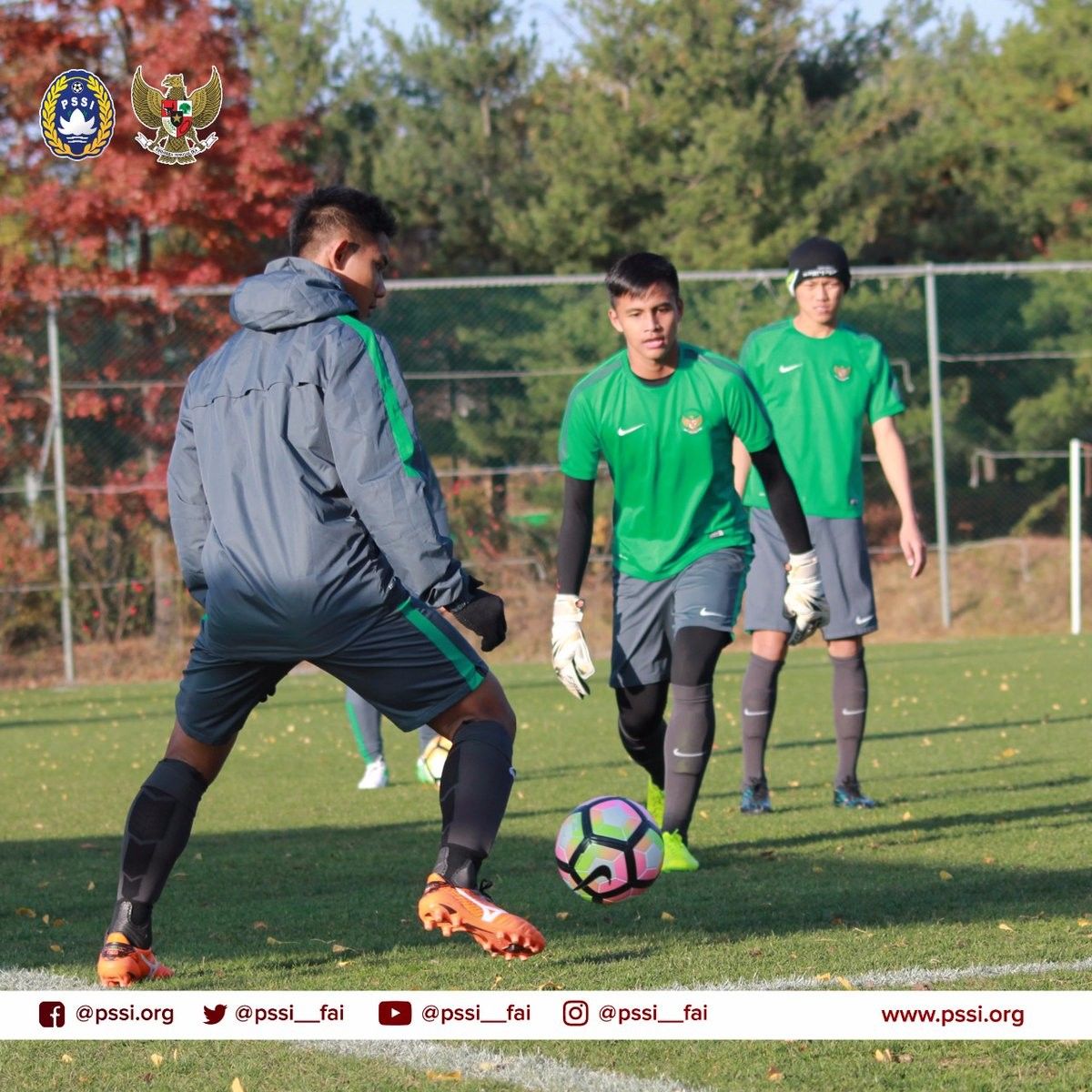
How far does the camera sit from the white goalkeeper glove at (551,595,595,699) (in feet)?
20.3

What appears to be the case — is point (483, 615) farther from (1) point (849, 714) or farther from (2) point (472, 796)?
(1) point (849, 714)

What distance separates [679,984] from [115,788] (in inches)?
228

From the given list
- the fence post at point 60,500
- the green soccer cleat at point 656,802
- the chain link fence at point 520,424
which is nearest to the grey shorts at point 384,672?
the green soccer cleat at point 656,802

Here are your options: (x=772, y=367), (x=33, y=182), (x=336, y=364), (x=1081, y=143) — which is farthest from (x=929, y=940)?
(x=1081, y=143)

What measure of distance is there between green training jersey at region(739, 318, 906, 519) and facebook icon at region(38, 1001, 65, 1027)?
→ 475 centimetres

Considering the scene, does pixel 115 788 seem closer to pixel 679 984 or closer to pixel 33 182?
pixel 679 984

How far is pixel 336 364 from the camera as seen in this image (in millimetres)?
4270

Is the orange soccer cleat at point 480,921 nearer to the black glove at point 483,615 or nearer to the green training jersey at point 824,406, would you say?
the black glove at point 483,615

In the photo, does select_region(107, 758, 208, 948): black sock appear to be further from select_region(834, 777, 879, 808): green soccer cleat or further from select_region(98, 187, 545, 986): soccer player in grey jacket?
select_region(834, 777, 879, 808): green soccer cleat

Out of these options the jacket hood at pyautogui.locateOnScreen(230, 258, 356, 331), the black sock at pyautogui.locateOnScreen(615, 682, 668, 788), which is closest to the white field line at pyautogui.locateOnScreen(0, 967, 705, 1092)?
the jacket hood at pyautogui.locateOnScreen(230, 258, 356, 331)

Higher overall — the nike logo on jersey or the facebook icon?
the nike logo on jersey

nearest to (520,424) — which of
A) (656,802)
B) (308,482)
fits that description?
(656,802)

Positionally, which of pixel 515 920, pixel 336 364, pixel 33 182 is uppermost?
pixel 33 182

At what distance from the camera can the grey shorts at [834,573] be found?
7.84 m
